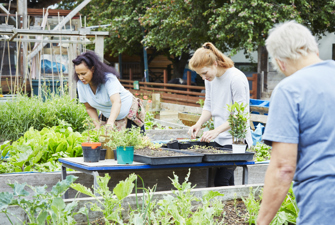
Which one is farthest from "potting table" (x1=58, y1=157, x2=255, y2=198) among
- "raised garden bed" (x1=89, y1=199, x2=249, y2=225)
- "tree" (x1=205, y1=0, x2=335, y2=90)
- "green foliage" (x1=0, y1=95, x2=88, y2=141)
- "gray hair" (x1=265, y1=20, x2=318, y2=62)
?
"tree" (x1=205, y1=0, x2=335, y2=90)

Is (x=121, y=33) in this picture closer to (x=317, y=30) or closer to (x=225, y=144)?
(x=317, y=30)

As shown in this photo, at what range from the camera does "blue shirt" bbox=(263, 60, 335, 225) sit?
146 cm

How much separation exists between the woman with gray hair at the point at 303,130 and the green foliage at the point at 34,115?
4571mm

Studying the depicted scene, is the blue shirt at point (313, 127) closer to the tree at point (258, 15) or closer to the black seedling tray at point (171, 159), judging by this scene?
the black seedling tray at point (171, 159)

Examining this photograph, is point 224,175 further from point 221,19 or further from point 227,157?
point 221,19

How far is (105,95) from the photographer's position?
3572 mm

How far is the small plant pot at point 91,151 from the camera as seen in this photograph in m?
2.91

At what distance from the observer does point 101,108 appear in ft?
12.1

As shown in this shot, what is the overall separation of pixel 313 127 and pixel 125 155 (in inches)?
65.0

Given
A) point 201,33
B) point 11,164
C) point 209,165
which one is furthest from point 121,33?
point 209,165

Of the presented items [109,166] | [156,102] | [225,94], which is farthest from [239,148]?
[156,102]

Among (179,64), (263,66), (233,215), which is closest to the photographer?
(233,215)

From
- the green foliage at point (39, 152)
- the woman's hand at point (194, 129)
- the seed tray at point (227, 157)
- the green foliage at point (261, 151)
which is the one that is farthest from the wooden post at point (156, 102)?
the seed tray at point (227, 157)

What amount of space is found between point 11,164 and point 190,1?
7.28 m
